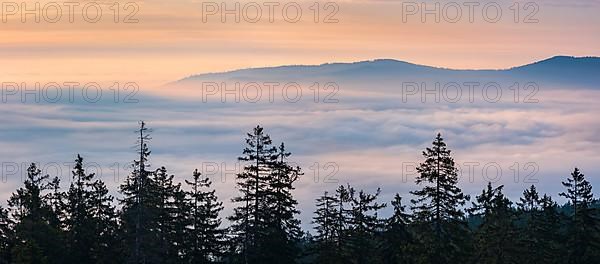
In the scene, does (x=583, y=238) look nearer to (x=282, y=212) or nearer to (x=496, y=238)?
(x=496, y=238)

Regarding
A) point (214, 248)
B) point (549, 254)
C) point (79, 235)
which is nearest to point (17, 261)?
point (79, 235)

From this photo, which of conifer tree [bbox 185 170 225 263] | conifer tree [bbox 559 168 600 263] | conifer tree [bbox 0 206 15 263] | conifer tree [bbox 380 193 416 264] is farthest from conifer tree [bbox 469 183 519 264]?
conifer tree [bbox 0 206 15 263]

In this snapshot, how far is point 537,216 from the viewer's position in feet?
252

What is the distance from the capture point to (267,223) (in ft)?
225

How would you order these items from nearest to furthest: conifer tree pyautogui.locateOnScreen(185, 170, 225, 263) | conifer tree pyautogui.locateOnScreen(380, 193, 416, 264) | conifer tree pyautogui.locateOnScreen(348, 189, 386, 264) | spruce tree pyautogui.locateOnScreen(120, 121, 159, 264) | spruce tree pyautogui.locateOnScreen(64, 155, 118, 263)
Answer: spruce tree pyautogui.locateOnScreen(120, 121, 159, 264), conifer tree pyautogui.locateOnScreen(348, 189, 386, 264), conifer tree pyautogui.locateOnScreen(380, 193, 416, 264), conifer tree pyautogui.locateOnScreen(185, 170, 225, 263), spruce tree pyautogui.locateOnScreen(64, 155, 118, 263)

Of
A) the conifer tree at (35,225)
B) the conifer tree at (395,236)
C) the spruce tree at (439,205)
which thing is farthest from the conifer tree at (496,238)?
the conifer tree at (35,225)

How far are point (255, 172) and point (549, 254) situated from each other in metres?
20.1

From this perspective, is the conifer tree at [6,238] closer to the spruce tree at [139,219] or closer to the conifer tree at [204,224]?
the spruce tree at [139,219]

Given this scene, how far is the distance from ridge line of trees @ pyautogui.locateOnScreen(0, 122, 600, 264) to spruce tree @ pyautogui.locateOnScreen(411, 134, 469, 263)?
2.4 inches

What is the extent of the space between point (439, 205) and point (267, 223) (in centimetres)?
1240

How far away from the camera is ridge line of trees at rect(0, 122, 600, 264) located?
6172 cm

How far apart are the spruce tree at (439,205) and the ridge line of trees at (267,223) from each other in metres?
0.06

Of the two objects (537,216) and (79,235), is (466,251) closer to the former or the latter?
(537,216)

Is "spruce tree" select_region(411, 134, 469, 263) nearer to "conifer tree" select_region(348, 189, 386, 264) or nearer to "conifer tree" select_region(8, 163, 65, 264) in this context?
"conifer tree" select_region(348, 189, 386, 264)
